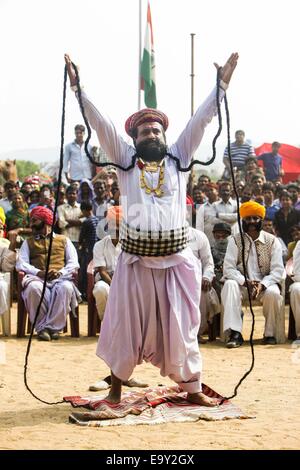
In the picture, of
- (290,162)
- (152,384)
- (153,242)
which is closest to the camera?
(153,242)

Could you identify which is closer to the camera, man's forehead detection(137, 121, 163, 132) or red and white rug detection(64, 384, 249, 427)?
red and white rug detection(64, 384, 249, 427)

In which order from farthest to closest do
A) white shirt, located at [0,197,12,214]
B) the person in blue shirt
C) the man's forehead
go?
1. the person in blue shirt
2. white shirt, located at [0,197,12,214]
3. the man's forehead

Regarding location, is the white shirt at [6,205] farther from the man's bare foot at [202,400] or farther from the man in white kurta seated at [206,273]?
the man's bare foot at [202,400]

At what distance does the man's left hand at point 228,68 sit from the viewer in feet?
21.3

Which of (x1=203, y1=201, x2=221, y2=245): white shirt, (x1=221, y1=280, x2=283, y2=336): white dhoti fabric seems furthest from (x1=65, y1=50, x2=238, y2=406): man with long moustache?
(x1=203, y1=201, x2=221, y2=245): white shirt

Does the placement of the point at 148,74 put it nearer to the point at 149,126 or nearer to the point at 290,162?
the point at 290,162

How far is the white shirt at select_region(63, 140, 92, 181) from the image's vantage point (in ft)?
51.2

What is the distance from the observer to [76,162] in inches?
619

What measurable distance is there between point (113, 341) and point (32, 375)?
1969 mm

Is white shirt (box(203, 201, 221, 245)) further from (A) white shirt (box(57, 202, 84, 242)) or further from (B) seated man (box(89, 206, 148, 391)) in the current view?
(B) seated man (box(89, 206, 148, 391))

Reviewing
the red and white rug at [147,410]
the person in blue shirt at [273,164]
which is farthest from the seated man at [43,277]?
the person in blue shirt at [273,164]

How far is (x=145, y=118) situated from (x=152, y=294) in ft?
4.45

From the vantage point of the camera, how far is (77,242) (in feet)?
44.3

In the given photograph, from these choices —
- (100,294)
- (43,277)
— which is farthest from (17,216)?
(100,294)
